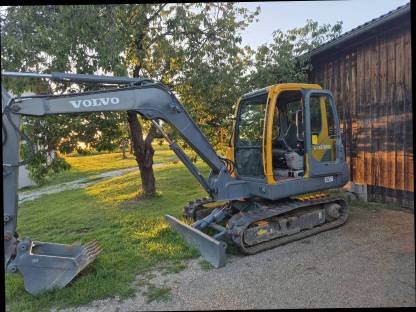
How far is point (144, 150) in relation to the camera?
364 inches

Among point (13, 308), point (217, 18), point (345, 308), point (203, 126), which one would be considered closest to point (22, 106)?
point (13, 308)

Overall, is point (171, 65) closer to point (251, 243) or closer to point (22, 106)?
point (22, 106)

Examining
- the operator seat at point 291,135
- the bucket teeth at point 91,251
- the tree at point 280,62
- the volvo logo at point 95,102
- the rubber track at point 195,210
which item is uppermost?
the tree at point 280,62

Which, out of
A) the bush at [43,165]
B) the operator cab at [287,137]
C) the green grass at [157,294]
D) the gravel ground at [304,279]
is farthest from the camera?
the bush at [43,165]

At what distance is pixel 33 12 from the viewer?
5520 mm

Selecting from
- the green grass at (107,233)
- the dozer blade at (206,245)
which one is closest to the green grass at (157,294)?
the green grass at (107,233)

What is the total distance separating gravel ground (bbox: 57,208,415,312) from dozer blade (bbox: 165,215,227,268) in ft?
0.52

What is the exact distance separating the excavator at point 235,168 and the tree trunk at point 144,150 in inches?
149

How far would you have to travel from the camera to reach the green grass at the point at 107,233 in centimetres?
Answer: 368

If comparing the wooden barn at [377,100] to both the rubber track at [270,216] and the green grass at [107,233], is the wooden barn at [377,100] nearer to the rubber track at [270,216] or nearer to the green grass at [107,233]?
the rubber track at [270,216]

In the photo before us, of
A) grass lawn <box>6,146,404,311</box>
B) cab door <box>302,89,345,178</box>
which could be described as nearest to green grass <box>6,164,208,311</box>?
grass lawn <box>6,146,404,311</box>

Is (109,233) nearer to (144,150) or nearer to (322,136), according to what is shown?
(144,150)

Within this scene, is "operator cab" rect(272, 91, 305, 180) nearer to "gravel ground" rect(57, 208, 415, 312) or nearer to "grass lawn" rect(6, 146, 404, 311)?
"gravel ground" rect(57, 208, 415, 312)

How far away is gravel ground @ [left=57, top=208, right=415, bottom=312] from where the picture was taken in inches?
129
